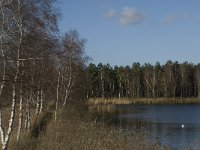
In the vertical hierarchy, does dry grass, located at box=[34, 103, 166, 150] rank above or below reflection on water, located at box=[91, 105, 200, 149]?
above

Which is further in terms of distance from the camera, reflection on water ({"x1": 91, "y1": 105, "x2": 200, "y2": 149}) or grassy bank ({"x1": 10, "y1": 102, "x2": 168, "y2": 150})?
reflection on water ({"x1": 91, "y1": 105, "x2": 200, "y2": 149})

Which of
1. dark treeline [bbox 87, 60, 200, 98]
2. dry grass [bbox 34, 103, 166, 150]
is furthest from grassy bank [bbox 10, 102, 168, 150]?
dark treeline [bbox 87, 60, 200, 98]

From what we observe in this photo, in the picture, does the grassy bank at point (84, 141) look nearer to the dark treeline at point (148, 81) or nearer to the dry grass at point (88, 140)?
the dry grass at point (88, 140)

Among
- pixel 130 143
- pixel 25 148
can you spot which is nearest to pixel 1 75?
pixel 25 148

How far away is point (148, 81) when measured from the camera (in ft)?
368

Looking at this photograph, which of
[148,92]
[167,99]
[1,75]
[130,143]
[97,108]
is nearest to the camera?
[1,75]

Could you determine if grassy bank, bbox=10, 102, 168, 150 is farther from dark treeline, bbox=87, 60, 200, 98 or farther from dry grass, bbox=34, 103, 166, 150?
dark treeline, bbox=87, 60, 200, 98

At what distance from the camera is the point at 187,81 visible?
367 ft

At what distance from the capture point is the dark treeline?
109m

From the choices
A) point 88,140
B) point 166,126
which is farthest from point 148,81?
point 88,140

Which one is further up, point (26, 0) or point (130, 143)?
point (26, 0)

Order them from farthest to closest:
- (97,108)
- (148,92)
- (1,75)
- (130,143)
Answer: (148,92), (97,108), (130,143), (1,75)

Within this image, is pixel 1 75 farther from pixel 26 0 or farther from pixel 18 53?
pixel 26 0

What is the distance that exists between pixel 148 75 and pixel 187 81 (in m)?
9.36
